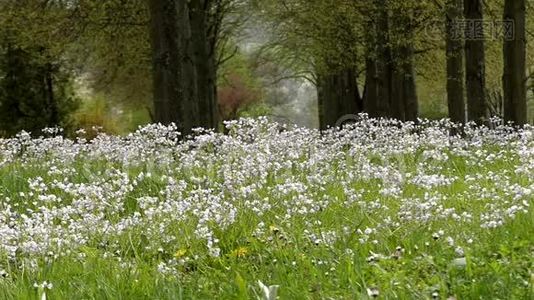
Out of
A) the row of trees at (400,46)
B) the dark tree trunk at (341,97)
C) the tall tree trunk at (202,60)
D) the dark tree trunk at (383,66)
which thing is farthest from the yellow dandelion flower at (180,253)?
the dark tree trunk at (341,97)

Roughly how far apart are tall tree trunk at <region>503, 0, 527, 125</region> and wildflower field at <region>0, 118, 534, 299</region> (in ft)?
22.2

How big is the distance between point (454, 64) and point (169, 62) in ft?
30.4

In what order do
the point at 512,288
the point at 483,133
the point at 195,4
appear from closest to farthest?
the point at 512,288 < the point at 483,133 < the point at 195,4

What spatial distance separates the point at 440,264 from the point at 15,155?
26.3 feet

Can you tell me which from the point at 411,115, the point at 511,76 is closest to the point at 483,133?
the point at 511,76

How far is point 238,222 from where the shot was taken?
6047mm

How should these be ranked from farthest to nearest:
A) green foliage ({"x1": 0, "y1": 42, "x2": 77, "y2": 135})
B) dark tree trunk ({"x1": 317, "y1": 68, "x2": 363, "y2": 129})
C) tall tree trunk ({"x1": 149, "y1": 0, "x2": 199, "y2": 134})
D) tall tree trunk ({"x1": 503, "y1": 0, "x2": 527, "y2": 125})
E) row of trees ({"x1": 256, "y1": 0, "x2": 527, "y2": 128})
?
green foliage ({"x1": 0, "y1": 42, "x2": 77, "y2": 135}) < dark tree trunk ({"x1": 317, "y1": 68, "x2": 363, "y2": 129}) < row of trees ({"x1": 256, "y1": 0, "x2": 527, "y2": 128}) < tall tree trunk ({"x1": 503, "y1": 0, "x2": 527, "y2": 125}) < tall tree trunk ({"x1": 149, "y1": 0, "x2": 199, "y2": 134})

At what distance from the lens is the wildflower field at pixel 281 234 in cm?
417

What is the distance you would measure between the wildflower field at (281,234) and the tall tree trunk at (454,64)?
9415 mm

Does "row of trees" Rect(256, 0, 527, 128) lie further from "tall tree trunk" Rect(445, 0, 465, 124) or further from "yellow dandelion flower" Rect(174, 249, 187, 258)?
"yellow dandelion flower" Rect(174, 249, 187, 258)

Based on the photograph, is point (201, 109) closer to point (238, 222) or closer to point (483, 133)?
point (483, 133)

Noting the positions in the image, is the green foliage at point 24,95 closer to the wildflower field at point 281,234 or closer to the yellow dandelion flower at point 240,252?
the wildflower field at point 281,234

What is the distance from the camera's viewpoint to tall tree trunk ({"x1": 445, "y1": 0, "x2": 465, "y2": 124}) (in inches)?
695

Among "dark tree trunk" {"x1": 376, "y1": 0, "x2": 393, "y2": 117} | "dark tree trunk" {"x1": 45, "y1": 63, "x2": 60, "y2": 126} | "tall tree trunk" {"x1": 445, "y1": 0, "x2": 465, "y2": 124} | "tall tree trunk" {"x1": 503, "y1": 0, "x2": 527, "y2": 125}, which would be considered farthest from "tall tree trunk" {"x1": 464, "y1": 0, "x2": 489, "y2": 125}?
"dark tree trunk" {"x1": 45, "y1": 63, "x2": 60, "y2": 126}
